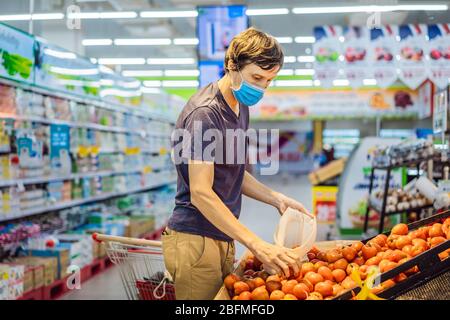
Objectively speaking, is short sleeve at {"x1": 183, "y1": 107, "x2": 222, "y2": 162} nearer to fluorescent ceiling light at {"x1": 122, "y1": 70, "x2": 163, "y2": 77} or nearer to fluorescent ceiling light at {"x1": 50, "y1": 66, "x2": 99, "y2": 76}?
fluorescent ceiling light at {"x1": 50, "y1": 66, "x2": 99, "y2": 76}

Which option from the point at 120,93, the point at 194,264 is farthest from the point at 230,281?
the point at 120,93

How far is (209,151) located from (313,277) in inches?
25.9

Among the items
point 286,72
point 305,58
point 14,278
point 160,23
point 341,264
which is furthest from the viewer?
point 286,72

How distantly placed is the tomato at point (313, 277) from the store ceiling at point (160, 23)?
241 inches

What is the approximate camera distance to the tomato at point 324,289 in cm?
196

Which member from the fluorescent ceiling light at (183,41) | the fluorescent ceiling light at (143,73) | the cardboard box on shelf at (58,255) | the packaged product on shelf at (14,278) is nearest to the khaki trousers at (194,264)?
the packaged product on shelf at (14,278)

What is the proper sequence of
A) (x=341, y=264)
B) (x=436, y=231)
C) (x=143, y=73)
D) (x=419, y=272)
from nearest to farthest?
(x=419, y=272) → (x=341, y=264) → (x=436, y=231) → (x=143, y=73)

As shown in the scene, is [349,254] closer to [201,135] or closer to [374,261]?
[374,261]

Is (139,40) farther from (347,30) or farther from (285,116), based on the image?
(285,116)

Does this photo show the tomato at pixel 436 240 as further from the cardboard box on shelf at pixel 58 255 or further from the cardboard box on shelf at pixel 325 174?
the cardboard box on shelf at pixel 325 174

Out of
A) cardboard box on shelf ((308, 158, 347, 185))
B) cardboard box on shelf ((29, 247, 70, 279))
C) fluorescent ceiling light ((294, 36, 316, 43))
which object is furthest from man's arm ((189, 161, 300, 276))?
fluorescent ceiling light ((294, 36, 316, 43))

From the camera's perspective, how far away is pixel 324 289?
1958 mm
